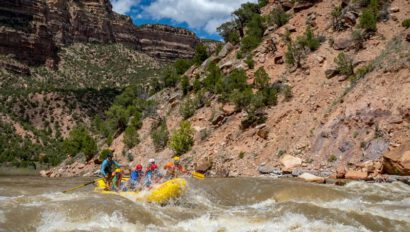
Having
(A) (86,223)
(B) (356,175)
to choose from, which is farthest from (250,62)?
(A) (86,223)

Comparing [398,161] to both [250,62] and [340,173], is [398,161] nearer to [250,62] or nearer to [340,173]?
[340,173]

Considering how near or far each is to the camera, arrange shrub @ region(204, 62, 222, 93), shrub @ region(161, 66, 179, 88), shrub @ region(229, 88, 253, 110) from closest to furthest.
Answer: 1. shrub @ region(229, 88, 253, 110)
2. shrub @ region(204, 62, 222, 93)
3. shrub @ region(161, 66, 179, 88)

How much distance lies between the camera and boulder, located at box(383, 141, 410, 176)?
17031 mm

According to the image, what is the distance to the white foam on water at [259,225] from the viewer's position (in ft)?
34.1

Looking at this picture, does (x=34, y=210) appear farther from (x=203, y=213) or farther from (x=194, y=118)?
(x=194, y=118)

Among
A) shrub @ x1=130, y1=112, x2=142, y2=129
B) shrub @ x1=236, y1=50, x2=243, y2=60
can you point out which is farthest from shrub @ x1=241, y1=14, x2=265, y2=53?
shrub @ x1=130, y1=112, x2=142, y2=129

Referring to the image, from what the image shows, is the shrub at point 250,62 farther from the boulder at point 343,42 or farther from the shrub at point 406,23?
the shrub at point 406,23

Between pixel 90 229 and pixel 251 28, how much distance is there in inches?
1335

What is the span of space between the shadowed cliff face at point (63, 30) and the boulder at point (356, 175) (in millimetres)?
96141

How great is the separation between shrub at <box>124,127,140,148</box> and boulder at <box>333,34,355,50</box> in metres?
19.1

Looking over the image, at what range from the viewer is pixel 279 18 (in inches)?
1526

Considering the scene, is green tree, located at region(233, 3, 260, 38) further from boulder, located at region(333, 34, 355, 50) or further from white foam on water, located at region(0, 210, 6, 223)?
white foam on water, located at region(0, 210, 6, 223)

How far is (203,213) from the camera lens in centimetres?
1246

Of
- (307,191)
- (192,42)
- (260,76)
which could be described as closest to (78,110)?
(260,76)
